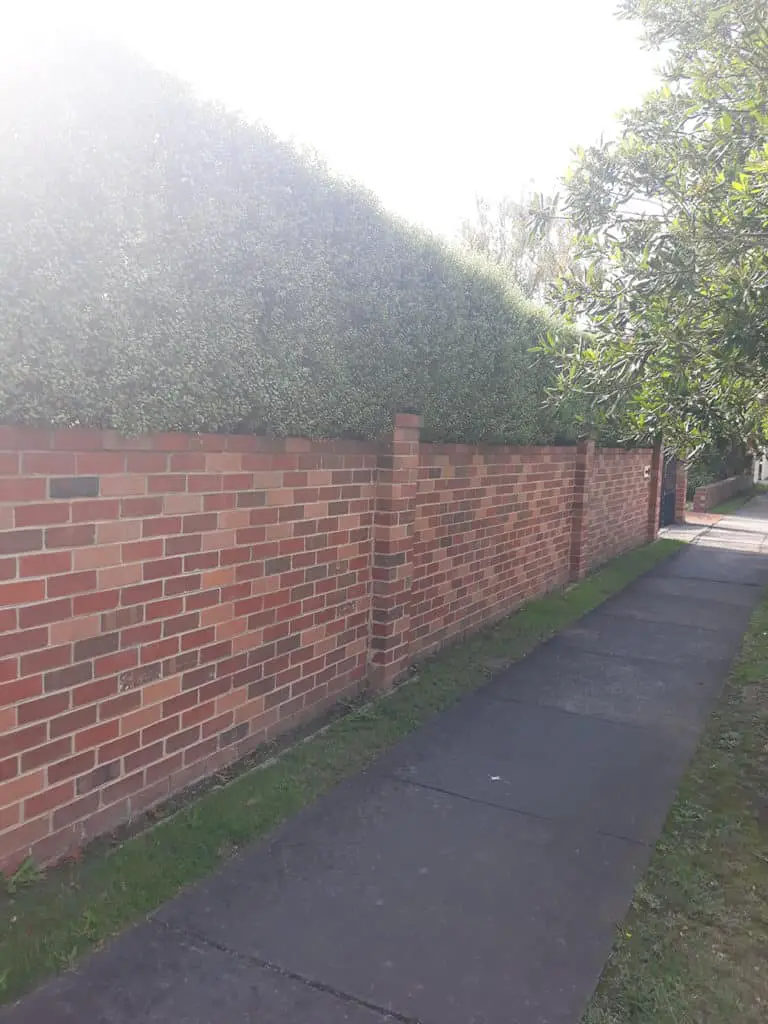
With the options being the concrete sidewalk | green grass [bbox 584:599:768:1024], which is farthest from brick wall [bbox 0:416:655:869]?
green grass [bbox 584:599:768:1024]

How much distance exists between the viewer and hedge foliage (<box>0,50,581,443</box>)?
9.04 ft

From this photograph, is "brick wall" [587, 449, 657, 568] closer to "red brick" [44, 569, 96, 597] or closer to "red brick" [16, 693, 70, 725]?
"red brick" [44, 569, 96, 597]

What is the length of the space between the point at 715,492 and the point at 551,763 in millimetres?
23740

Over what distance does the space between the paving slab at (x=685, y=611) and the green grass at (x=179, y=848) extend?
338 centimetres

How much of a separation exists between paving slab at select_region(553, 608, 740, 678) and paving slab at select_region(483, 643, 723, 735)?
0.59ft

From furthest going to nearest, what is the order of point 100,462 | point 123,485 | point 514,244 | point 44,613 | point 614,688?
point 514,244 → point 614,688 → point 123,485 → point 100,462 → point 44,613

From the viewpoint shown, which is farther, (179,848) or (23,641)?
(179,848)

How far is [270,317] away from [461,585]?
3.55 meters

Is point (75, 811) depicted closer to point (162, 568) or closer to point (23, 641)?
point (23, 641)

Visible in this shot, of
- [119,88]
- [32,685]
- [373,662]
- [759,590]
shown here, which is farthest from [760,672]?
[119,88]

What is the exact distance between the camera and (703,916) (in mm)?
3045

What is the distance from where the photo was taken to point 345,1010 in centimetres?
246

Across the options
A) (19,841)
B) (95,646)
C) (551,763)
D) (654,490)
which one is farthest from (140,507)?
(654,490)

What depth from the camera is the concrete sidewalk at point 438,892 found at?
2.49 meters
